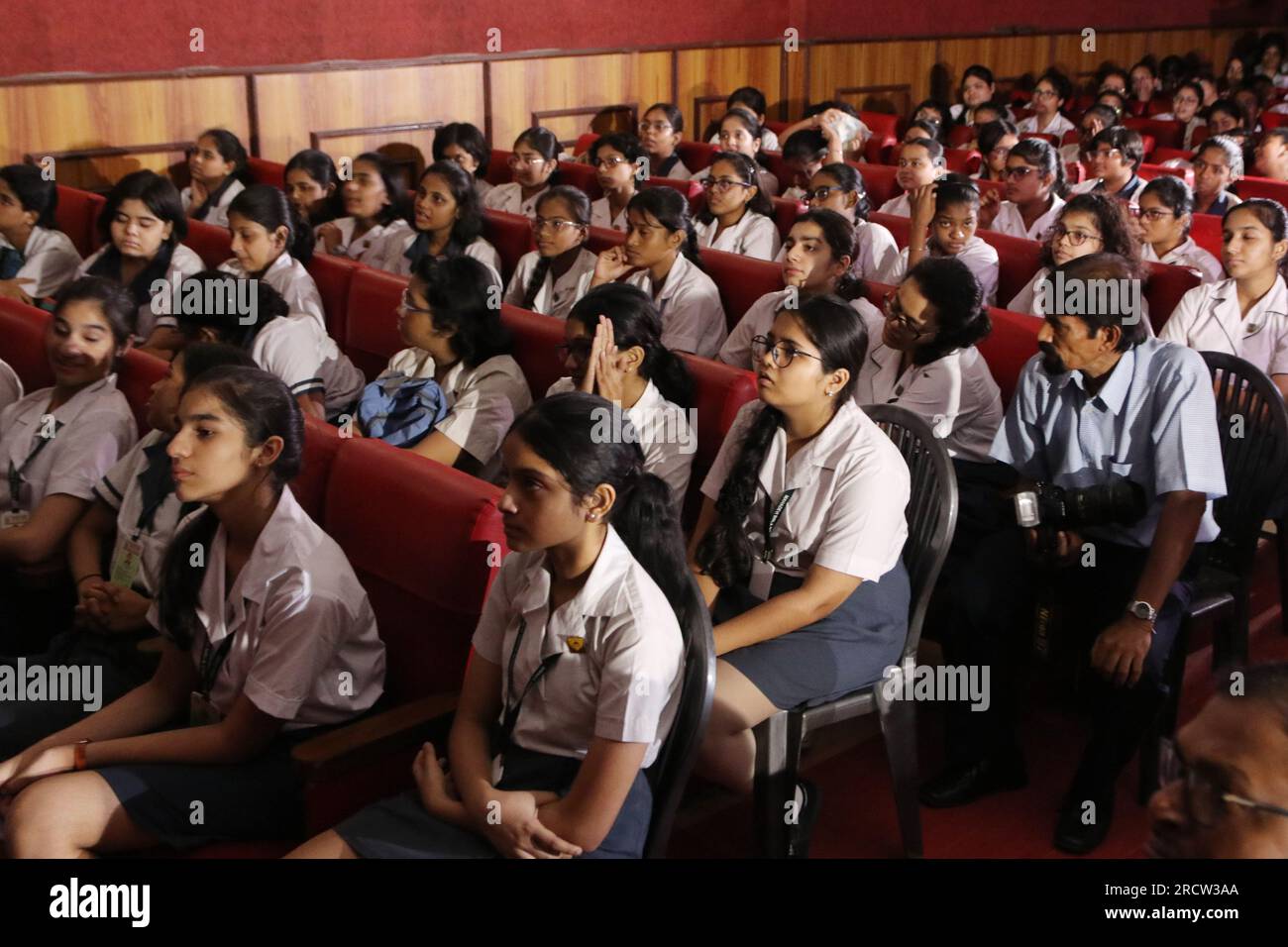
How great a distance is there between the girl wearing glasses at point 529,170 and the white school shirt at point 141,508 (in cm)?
302

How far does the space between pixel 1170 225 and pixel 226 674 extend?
3.23 meters

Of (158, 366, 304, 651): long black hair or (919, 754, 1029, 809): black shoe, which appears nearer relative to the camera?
(158, 366, 304, 651): long black hair

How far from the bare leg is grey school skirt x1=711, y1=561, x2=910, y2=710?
0.07 ft

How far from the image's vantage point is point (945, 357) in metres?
2.70

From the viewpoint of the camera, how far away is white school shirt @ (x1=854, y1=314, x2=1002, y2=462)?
267 centimetres

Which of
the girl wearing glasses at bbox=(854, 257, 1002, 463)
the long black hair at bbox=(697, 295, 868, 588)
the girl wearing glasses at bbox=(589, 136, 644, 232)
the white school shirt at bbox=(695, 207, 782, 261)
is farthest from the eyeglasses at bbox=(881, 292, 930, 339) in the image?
the girl wearing glasses at bbox=(589, 136, 644, 232)

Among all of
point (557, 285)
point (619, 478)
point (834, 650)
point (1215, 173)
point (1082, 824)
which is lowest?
point (1082, 824)

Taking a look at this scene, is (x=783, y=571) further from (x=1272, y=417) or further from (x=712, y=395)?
(x=1272, y=417)

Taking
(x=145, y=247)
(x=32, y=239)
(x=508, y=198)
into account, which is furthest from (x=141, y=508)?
(x=508, y=198)

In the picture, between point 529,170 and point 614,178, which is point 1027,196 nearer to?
point 614,178

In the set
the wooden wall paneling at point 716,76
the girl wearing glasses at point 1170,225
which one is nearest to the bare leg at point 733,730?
the girl wearing glasses at point 1170,225

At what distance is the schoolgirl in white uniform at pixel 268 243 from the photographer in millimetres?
3566

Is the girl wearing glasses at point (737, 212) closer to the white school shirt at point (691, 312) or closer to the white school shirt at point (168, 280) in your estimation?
the white school shirt at point (691, 312)

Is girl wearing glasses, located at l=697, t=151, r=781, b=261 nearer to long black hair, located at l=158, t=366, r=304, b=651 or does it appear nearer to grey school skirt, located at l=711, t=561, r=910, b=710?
grey school skirt, located at l=711, t=561, r=910, b=710
